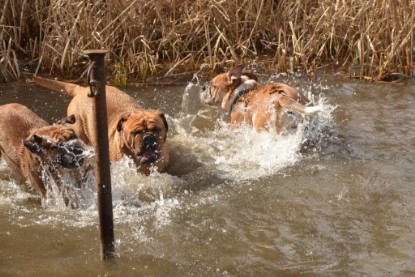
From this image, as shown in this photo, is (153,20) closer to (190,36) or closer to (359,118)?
(190,36)

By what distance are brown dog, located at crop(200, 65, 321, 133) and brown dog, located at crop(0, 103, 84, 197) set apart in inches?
81.0

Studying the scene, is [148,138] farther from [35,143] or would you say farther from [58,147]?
[35,143]

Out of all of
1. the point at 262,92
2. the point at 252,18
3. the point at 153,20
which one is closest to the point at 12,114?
the point at 262,92

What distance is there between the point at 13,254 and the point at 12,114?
2.09m

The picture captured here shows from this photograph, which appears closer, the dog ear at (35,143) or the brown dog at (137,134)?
the dog ear at (35,143)

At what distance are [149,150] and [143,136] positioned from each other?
17 cm

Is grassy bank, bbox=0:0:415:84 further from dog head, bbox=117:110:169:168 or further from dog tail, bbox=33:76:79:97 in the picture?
dog head, bbox=117:110:169:168

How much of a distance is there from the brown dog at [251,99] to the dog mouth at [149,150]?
4.13 ft

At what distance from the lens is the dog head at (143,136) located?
6.31 meters

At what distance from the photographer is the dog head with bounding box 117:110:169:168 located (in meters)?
6.31

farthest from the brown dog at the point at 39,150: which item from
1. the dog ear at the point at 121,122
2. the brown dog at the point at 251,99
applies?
the brown dog at the point at 251,99

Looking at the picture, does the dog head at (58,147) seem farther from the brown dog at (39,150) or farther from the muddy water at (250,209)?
the muddy water at (250,209)

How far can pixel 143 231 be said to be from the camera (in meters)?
5.27

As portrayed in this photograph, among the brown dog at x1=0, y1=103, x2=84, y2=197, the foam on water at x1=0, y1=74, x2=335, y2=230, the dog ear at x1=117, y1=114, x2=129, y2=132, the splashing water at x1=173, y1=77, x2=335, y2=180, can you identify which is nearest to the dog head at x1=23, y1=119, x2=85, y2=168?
the brown dog at x1=0, y1=103, x2=84, y2=197
